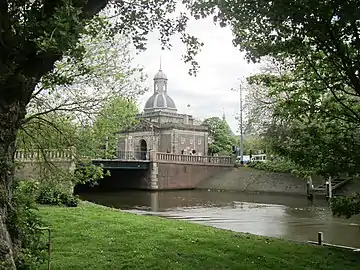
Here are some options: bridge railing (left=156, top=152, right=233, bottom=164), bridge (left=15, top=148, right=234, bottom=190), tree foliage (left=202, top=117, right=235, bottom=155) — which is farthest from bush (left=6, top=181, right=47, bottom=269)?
tree foliage (left=202, top=117, right=235, bottom=155)

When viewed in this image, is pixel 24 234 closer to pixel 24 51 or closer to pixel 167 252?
pixel 24 51

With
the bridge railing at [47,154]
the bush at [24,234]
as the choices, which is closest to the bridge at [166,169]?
the bridge railing at [47,154]

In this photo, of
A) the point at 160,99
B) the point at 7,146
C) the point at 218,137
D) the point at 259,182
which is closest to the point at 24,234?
the point at 7,146

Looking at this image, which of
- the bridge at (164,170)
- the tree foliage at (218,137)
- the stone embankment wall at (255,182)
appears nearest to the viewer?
the stone embankment wall at (255,182)

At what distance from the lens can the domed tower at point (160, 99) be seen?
204 ft

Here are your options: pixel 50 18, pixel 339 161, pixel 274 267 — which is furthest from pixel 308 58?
pixel 50 18

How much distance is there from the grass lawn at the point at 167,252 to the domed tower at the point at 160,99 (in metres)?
50.6

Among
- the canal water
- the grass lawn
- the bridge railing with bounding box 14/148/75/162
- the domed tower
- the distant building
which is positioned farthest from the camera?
the domed tower

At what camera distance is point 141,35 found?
7641 mm

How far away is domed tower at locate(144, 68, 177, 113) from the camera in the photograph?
62219mm

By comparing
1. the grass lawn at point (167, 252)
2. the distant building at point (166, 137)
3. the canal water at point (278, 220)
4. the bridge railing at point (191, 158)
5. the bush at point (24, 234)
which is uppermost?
the distant building at point (166, 137)

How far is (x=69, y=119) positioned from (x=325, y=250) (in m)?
8.46

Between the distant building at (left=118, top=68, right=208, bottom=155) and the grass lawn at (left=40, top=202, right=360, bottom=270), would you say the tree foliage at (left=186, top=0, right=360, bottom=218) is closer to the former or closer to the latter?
the grass lawn at (left=40, top=202, right=360, bottom=270)

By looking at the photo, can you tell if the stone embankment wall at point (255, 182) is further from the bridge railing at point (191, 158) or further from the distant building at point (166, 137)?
the distant building at point (166, 137)
